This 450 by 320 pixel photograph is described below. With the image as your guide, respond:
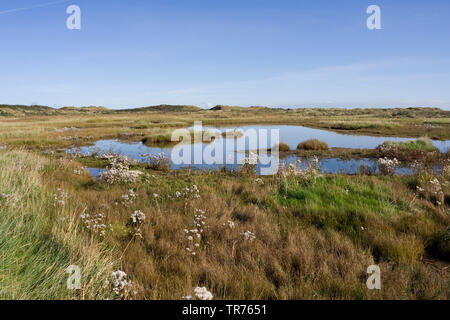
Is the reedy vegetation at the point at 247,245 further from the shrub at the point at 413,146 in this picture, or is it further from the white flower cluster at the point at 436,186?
the shrub at the point at 413,146

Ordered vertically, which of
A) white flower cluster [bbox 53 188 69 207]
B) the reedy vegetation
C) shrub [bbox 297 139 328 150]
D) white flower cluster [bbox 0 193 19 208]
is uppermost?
shrub [bbox 297 139 328 150]

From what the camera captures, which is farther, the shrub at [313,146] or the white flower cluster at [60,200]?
the shrub at [313,146]

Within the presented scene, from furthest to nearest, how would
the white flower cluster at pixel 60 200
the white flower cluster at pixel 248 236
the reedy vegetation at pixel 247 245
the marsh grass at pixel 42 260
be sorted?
the white flower cluster at pixel 60 200, the white flower cluster at pixel 248 236, the reedy vegetation at pixel 247 245, the marsh grass at pixel 42 260

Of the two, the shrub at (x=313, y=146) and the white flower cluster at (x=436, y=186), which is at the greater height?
the shrub at (x=313, y=146)

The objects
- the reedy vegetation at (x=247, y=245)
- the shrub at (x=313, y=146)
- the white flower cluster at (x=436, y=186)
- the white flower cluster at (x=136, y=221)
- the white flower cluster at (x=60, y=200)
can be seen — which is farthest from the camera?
the shrub at (x=313, y=146)

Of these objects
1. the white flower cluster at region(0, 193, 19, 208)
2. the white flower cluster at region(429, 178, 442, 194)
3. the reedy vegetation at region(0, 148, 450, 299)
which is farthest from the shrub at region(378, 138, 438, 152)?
the white flower cluster at region(0, 193, 19, 208)

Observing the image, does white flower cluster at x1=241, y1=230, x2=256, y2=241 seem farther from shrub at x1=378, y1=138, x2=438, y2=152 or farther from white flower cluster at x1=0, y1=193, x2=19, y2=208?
shrub at x1=378, y1=138, x2=438, y2=152

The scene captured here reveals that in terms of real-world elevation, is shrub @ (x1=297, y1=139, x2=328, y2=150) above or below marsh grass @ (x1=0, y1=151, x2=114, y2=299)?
above

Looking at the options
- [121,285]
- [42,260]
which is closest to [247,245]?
[121,285]

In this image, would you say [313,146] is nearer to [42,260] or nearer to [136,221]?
[136,221]

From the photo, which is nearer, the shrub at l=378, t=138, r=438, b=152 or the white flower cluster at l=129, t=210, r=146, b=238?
the white flower cluster at l=129, t=210, r=146, b=238

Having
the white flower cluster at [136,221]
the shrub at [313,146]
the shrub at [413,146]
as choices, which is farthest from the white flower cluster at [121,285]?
the shrub at [313,146]

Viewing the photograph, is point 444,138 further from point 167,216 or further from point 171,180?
point 167,216
